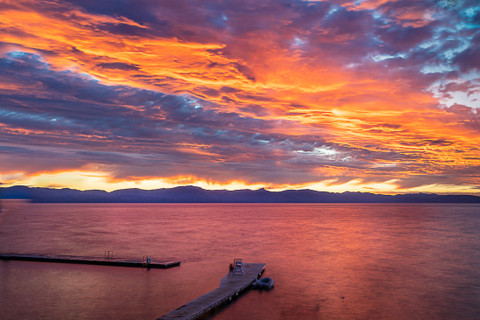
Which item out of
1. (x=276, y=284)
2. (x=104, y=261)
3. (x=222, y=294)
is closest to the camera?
(x=222, y=294)

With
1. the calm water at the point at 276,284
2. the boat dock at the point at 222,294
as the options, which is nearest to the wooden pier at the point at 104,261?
the calm water at the point at 276,284

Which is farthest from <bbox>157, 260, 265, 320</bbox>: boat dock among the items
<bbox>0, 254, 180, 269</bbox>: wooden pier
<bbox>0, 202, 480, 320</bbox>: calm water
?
<bbox>0, 254, 180, 269</bbox>: wooden pier

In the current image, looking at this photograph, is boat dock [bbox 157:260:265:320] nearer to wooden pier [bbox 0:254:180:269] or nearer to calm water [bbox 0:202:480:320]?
calm water [bbox 0:202:480:320]

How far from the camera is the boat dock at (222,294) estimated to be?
28470mm

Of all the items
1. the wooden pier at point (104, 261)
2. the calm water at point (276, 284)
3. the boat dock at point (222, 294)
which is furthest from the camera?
the wooden pier at point (104, 261)

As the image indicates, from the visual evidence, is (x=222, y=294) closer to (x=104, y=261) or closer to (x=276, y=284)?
(x=276, y=284)

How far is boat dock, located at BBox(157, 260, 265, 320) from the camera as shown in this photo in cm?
2847

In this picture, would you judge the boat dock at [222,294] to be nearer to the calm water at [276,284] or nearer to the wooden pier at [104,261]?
the calm water at [276,284]

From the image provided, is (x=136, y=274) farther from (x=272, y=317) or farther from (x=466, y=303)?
(x=466, y=303)

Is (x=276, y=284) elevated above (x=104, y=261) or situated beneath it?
situated beneath

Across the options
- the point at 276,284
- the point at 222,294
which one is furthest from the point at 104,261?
the point at 276,284

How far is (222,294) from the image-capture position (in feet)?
116

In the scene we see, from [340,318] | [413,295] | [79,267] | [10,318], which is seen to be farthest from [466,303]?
[79,267]

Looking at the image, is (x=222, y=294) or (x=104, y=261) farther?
(x=104, y=261)
